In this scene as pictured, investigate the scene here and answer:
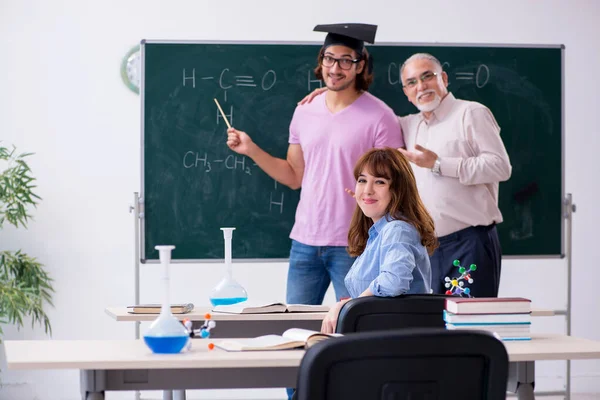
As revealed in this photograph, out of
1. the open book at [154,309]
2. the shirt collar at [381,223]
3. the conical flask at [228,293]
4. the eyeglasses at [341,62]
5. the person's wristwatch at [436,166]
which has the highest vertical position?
the eyeglasses at [341,62]

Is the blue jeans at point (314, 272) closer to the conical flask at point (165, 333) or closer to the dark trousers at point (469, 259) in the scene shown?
the dark trousers at point (469, 259)

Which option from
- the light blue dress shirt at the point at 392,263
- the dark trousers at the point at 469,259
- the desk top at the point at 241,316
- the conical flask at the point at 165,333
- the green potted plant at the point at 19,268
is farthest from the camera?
the green potted plant at the point at 19,268

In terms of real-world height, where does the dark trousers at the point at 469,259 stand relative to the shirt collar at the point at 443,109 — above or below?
below

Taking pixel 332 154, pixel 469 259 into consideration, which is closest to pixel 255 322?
pixel 332 154

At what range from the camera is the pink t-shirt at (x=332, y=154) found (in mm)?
4035

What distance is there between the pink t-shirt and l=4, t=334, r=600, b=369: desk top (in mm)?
1910

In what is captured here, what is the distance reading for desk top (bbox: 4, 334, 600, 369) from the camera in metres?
1.81

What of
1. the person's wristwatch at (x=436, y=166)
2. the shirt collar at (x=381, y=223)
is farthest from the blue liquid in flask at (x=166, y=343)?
the person's wristwatch at (x=436, y=166)

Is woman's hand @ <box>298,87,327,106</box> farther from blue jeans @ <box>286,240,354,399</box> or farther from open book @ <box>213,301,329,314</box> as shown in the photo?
open book @ <box>213,301,329,314</box>

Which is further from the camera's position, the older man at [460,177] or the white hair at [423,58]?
the white hair at [423,58]

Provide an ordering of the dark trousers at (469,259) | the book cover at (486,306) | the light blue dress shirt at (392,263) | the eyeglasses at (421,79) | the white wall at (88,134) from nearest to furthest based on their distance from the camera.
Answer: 1. the book cover at (486,306)
2. the light blue dress shirt at (392,263)
3. the dark trousers at (469,259)
4. the eyeglasses at (421,79)
5. the white wall at (88,134)

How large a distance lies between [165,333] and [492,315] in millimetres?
912

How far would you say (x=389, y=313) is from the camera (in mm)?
2260

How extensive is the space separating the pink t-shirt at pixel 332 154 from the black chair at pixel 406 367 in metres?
2.50
